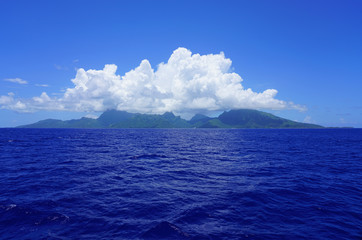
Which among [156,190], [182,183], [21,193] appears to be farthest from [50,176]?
[182,183]

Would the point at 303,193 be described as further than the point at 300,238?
Yes

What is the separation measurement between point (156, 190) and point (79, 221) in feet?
32.1

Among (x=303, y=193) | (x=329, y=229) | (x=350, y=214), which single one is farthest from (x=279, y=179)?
(x=329, y=229)

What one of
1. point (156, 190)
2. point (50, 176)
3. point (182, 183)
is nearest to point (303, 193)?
point (182, 183)

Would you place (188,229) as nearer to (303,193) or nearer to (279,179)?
(303,193)

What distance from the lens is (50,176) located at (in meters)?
30.0

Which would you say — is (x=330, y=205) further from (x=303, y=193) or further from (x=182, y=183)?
(x=182, y=183)

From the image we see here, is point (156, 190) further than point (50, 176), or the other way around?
point (50, 176)

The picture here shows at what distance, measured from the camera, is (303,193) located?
919 inches

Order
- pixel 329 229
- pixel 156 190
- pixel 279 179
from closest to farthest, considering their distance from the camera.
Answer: pixel 329 229 < pixel 156 190 < pixel 279 179

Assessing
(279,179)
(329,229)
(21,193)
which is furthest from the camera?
(279,179)

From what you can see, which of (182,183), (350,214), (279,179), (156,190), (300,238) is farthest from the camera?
(279,179)

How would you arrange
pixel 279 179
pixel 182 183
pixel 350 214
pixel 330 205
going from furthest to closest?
pixel 279 179
pixel 182 183
pixel 330 205
pixel 350 214

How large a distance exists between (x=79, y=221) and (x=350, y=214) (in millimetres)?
24725
